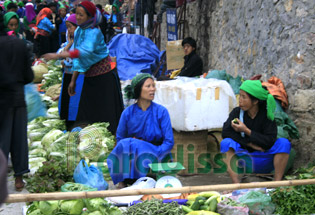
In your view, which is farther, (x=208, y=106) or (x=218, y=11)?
(x=218, y=11)

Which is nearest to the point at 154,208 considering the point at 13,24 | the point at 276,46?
the point at 276,46

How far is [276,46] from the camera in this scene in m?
5.24

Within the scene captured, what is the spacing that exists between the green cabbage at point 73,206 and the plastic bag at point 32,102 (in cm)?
116

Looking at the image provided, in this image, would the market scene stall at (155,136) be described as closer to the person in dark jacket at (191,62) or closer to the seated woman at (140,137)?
the seated woman at (140,137)

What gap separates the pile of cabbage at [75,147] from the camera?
509 centimetres

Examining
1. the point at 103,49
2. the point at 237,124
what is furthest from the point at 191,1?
the point at 237,124

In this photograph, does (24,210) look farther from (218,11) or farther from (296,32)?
(218,11)

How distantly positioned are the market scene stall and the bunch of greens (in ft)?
0.04

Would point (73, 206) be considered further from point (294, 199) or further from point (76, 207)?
point (294, 199)

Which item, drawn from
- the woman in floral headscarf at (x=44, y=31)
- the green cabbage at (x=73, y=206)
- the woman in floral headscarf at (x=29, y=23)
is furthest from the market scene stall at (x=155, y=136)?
the woman in floral headscarf at (x=29, y=23)

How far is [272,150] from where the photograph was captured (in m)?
4.35

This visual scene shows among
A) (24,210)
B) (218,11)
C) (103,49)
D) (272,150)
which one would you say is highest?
(218,11)

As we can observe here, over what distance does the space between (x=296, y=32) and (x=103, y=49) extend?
237cm

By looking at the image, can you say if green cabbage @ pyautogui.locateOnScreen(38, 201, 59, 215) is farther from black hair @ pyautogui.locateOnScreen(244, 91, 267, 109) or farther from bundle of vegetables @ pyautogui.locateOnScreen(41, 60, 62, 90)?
bundle of vegetables @ pyautogui.locateOnScreen(41, 60, 62, 90)
